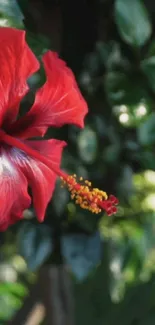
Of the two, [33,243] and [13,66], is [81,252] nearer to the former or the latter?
[33,243]

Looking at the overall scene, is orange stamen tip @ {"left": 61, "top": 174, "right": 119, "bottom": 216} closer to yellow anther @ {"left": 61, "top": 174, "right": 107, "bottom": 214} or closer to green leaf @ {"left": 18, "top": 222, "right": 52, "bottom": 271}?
yellow anther @ {"left": 61, "top": 174, "right": 107, "bottom": 214}

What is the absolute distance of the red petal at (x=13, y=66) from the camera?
1.81 ft

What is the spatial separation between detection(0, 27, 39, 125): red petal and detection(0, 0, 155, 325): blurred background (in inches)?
10.5

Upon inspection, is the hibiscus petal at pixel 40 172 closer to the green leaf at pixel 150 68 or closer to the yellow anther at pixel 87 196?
the yellow anther at pixel 87 196

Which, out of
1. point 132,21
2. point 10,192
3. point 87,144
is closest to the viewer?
point 10,192

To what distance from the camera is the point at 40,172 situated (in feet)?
2.33

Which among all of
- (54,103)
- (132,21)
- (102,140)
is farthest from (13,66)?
(102,140)

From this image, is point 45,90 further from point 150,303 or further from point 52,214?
point 150,303

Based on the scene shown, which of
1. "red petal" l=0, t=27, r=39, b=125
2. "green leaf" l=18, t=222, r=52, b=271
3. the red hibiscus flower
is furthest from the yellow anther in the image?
"green leaf" l=18, t=222, r=52, b=271

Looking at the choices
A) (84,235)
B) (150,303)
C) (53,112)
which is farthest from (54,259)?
(150,303)

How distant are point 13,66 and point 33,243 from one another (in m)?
0.51

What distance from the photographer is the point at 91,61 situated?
102cm

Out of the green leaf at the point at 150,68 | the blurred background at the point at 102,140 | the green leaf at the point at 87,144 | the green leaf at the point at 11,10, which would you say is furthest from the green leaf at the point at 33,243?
the green leaf at the point at 11,10

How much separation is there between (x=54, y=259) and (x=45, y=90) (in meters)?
0.50
